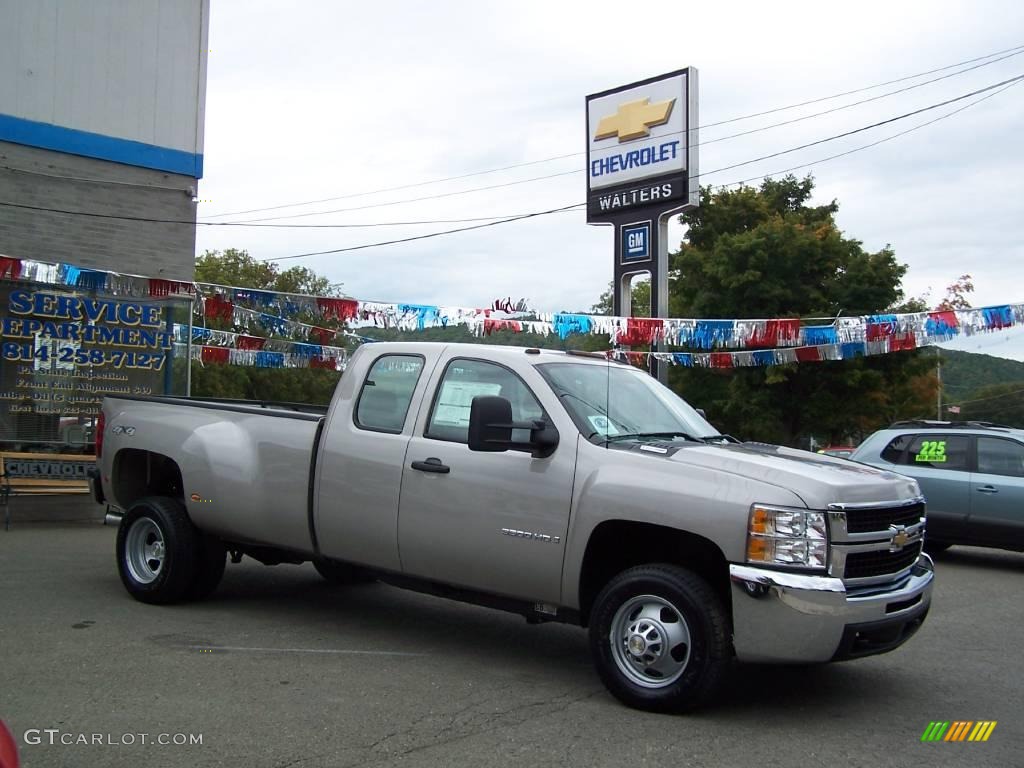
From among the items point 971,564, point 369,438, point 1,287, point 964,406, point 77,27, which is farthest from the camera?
point 964,406

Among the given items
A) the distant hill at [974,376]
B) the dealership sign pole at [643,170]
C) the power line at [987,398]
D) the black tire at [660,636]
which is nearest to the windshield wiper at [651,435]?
the black tire at [660,636]

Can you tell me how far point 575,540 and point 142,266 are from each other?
1139 centimetres

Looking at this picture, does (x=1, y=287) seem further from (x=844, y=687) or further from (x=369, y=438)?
(x=844, y=687)

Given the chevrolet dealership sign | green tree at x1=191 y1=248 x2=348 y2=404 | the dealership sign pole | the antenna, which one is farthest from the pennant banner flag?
green tree at x1=191 y1=248 x2=348 y2=404

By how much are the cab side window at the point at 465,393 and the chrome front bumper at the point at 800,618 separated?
1.77m

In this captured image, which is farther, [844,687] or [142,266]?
[142,266]

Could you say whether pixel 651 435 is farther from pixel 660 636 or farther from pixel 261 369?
pixel 261 369

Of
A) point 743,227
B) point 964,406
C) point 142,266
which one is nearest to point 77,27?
point 142,266

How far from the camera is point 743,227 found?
35031 mm

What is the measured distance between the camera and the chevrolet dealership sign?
67.1 ft

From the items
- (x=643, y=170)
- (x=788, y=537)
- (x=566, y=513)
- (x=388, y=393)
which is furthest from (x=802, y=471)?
(x=643, y=170)

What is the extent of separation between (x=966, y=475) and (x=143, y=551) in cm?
916

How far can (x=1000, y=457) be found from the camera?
11.9 meters

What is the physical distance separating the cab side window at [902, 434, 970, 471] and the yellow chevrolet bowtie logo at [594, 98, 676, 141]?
34.0 feet
